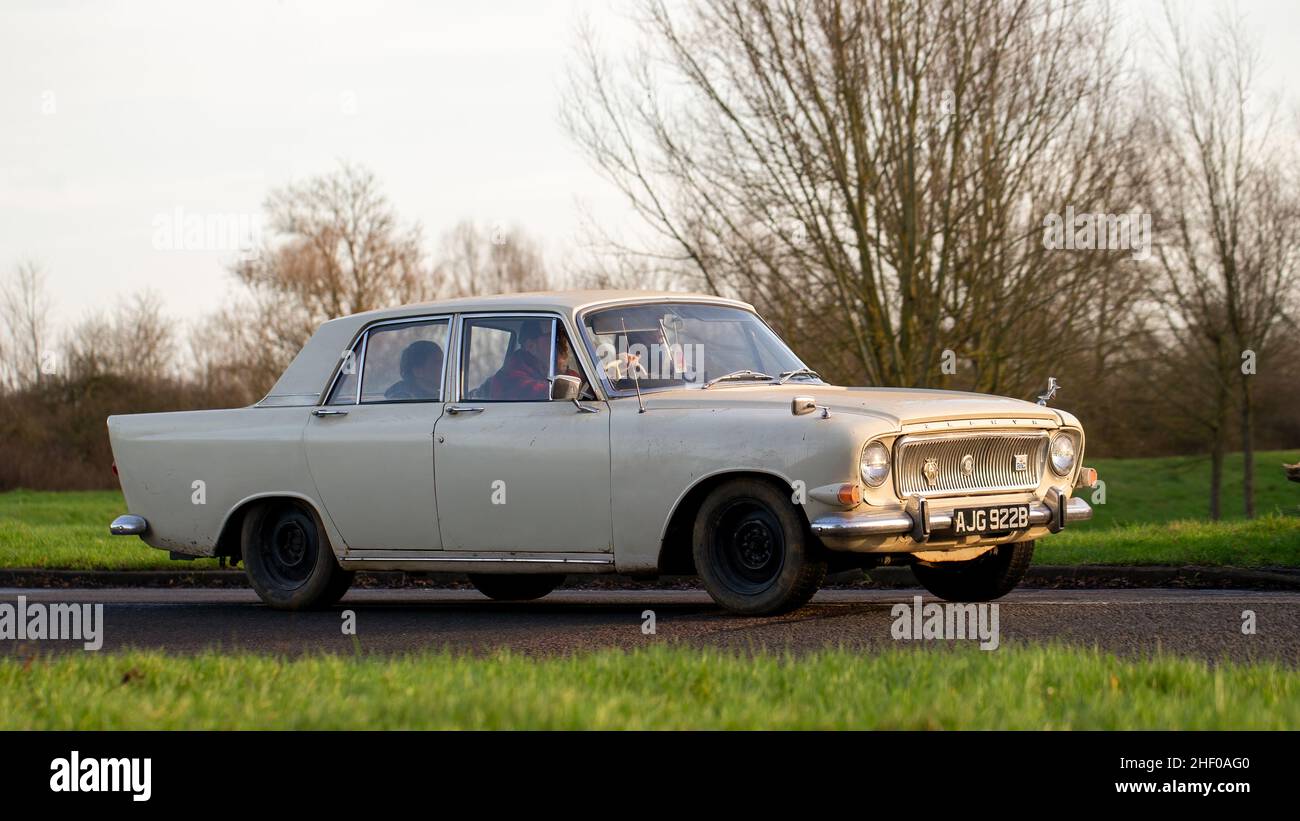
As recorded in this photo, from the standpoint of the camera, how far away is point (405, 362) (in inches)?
394

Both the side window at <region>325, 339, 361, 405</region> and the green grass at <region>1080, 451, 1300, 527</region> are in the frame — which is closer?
the side window at <region>325, 339, 361, 405</region>

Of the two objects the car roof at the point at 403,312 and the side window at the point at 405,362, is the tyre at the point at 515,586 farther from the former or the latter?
the car roof at the point at 403,312

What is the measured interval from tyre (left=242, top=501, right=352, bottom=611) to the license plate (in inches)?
164

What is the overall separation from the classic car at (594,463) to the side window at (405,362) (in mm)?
16

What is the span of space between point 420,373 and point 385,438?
1.54 feet

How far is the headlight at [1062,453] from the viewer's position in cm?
912

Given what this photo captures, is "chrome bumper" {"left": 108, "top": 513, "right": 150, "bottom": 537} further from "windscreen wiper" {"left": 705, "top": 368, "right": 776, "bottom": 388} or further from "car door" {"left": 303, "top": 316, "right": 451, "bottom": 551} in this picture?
"windscreen wiper" {"left": 705, "top": 368, "right": 776, "bottom": 388}

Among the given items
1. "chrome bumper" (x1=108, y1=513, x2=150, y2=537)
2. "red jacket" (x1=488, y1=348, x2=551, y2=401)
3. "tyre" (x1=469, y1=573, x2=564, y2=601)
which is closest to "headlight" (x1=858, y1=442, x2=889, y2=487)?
"red jacket" (x1=488, y1=348, x2=551, y2=401)

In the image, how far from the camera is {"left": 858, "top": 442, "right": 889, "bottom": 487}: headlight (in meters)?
7.99

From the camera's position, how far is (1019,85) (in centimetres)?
2008

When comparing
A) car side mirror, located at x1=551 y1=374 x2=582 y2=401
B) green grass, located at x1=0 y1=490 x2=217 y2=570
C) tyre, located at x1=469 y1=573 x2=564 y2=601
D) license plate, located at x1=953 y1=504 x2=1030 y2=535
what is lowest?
green grass, located at x1=0 y1=490 x2=217 y2=570

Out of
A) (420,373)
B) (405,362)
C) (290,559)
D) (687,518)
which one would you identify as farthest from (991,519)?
(290,559)

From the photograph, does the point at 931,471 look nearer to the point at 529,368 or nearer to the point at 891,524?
the point at 891,524
